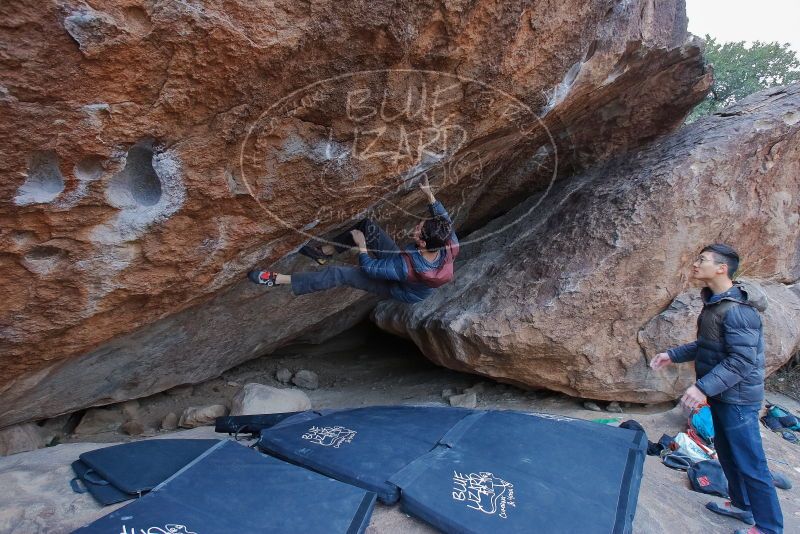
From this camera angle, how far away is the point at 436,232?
313 cm

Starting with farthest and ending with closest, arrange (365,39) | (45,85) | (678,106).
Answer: (678,106), (365,39), (45,85)

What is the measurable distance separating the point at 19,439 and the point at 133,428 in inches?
31.7

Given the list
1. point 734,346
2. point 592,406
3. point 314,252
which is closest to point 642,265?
point 592,406

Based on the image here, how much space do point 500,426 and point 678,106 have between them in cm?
363

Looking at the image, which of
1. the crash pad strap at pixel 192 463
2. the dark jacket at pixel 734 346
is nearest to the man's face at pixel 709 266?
the dark jacket at pixel 734 346

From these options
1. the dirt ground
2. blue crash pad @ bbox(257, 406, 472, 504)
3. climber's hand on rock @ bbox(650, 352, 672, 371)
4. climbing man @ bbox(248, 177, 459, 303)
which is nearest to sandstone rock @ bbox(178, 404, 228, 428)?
the dirt ground

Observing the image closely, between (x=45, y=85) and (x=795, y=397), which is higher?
(x=45, y=85)

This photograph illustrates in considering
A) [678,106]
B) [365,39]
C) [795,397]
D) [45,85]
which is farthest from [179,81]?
[795,397]

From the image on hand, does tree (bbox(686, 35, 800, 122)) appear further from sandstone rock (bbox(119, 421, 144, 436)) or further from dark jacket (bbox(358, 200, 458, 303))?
sandstone rock (bbox(119, 421, 144, 436))

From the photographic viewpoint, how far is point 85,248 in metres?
2.43

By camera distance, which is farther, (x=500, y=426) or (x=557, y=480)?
(x=500, y=426)

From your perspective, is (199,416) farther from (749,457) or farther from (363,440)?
(749,457)

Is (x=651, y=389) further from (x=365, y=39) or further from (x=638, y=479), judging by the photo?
(x=365, y=39)

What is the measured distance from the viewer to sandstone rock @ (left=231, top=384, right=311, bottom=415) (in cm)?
414
